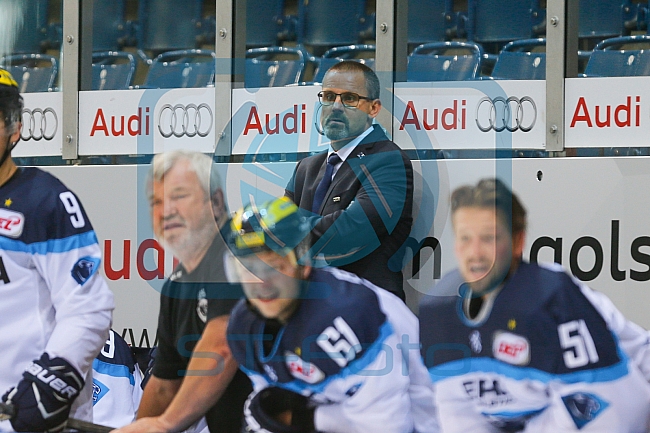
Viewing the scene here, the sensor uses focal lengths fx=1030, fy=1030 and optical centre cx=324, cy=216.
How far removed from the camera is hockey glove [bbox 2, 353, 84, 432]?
127 inches

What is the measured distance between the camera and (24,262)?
3.31m

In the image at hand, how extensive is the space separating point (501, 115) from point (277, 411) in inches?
44.0

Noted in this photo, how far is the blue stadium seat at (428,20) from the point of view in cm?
333

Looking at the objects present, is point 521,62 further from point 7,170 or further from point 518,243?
point 7,170

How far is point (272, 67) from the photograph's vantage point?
348 centimetres

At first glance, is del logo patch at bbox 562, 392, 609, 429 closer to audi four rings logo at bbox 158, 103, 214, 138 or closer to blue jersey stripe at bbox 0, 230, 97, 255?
audi four rings logo at bbox 158, 103, 214, 138

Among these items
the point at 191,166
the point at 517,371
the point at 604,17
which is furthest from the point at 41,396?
the point at 604,17

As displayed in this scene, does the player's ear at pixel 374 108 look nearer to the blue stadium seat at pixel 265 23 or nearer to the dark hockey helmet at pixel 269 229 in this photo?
the dark hockey helmet at pixel 269 229

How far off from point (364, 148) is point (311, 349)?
2.06ft

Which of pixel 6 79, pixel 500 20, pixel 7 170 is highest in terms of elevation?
pixel 500 20

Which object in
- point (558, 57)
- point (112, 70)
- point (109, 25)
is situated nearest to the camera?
point (558, 57)

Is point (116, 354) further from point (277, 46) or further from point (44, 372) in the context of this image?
point (277, 46)

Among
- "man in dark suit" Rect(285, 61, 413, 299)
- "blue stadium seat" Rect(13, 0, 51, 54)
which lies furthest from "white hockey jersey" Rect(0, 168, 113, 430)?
"man in dark suit" Rect(285, 61, 413, 299)

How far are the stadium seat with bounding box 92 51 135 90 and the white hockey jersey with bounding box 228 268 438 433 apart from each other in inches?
42.9
